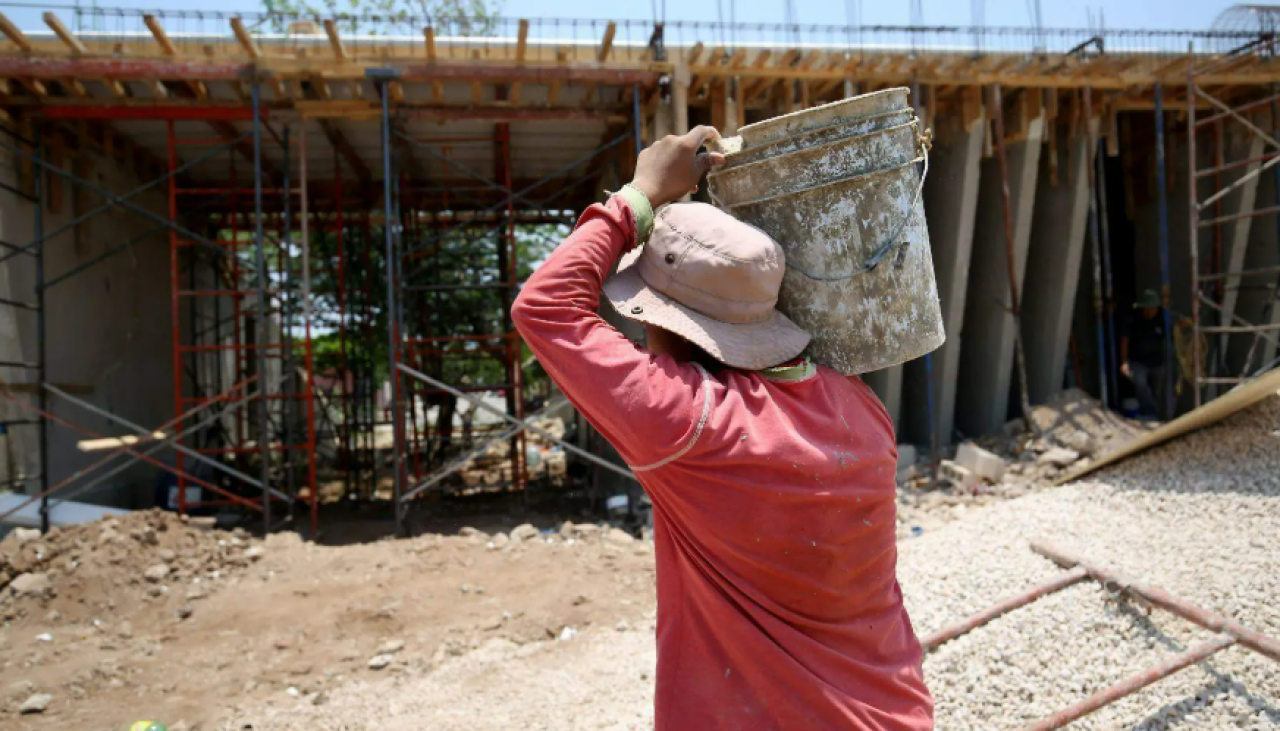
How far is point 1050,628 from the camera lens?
3.58 metres

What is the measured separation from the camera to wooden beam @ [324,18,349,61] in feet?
23.2

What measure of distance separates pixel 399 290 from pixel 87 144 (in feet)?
13.7

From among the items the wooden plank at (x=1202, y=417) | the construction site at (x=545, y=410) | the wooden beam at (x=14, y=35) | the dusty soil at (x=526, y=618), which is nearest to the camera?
the dusty soil at (x=526, y=618)

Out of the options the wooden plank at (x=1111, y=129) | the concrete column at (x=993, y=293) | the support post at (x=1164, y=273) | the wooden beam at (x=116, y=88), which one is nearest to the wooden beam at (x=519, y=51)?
the wooden beam at (x=116, y=88)

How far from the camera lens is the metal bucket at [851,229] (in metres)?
1.65

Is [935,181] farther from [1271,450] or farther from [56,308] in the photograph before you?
[56,308]

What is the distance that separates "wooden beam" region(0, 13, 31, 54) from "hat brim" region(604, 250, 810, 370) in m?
8.26

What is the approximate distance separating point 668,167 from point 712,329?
375 millimetres

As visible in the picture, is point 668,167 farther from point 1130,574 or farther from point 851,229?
point 1130,574

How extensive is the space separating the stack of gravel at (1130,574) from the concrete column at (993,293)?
162 inches

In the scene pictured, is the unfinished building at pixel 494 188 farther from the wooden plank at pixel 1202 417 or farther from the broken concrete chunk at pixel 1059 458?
the wooden plank at pixel 1202 417

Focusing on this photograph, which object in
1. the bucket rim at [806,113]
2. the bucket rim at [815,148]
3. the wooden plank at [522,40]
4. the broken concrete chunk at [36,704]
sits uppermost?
the wooden plank at [522,40]

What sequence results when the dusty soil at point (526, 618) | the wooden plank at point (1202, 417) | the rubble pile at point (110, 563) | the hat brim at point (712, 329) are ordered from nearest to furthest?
1. the hat brim at point (712, 329)
2. the dusty soil at point (526, 618)
3. the wooden plank at point (1202, 417)
4. the rubble pile at point (110, 563)

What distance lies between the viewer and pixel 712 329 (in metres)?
1.46
